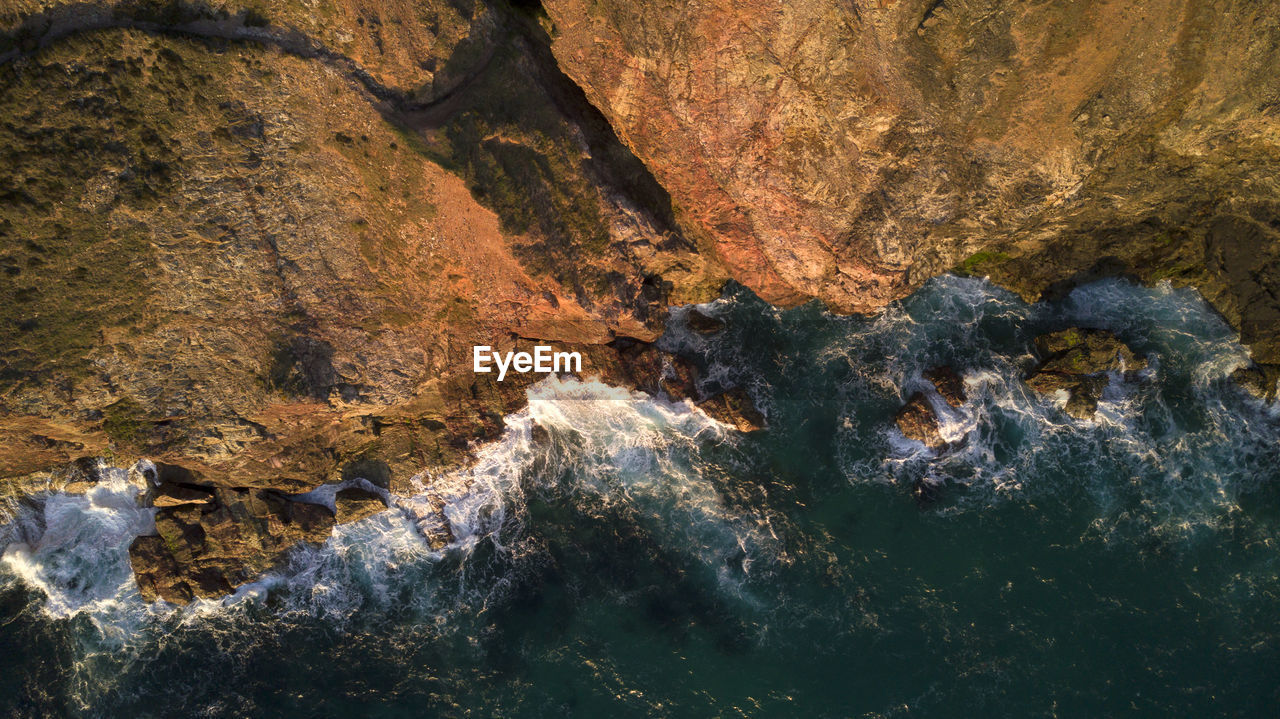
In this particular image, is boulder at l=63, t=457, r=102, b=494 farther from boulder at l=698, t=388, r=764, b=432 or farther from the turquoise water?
boulder at l=698, t=388, r=764, b=432

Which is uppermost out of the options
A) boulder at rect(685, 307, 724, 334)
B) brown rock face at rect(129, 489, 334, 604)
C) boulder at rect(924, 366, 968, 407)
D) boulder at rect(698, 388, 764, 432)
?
boulder at rect(685, 307, 724, 334)

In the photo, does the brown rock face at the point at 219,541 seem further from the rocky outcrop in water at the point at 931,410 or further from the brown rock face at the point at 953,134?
the rocky outcrop in water at the point at 931,410

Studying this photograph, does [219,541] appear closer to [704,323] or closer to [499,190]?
[499,190]

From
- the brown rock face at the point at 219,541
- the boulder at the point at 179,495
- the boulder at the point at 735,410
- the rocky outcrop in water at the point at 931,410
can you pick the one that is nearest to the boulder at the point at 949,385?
the rocky outcrop in water at the point at 931,410

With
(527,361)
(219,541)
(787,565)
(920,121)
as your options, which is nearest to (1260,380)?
(920,121)

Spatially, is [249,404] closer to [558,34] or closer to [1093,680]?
[558,34]

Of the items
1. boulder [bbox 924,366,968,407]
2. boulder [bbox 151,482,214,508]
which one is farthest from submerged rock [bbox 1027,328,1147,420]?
boulder [bbox 151,482,214,508]

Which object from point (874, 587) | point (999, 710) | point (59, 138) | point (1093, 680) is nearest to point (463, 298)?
point (59, 138)
